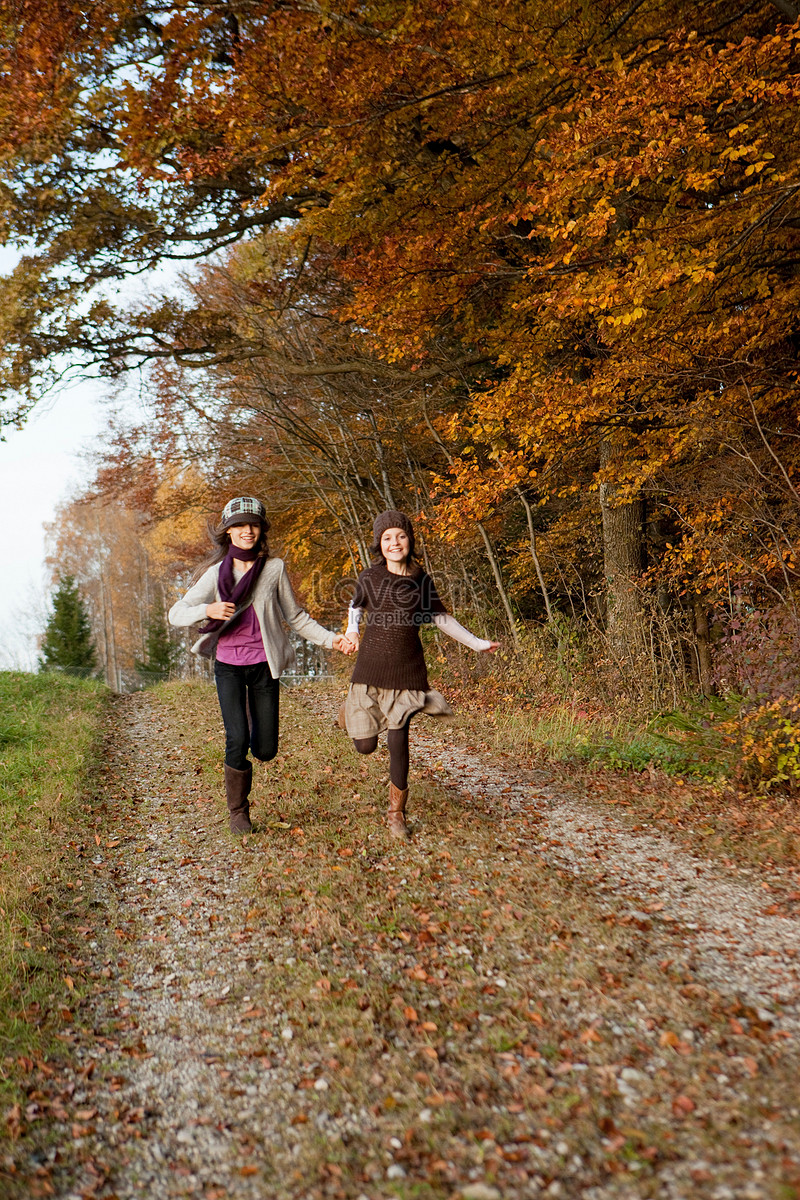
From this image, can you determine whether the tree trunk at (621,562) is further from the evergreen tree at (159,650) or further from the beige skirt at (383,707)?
the evergreen tree at (159,650)

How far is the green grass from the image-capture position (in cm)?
347

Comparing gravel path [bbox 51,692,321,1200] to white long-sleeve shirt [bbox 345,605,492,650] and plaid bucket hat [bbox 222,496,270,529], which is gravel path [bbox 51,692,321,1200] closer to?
white long-sleeve shirt [bbox 345,605,492,650]

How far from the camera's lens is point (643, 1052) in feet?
9.61

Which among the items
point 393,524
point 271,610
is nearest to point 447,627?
point 393,524

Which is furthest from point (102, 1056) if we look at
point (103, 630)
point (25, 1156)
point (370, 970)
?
point (103, 630)

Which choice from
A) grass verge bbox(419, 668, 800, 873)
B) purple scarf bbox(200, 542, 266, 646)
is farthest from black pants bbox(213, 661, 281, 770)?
grass verge bbox(419, 668, 800, 873)

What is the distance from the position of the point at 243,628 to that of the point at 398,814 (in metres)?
1.69

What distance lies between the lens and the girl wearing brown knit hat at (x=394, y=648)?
549 cm

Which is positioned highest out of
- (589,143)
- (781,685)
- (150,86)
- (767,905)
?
(150,86)

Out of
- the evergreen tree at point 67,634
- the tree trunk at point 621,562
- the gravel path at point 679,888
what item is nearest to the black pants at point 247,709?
the gravel path at point 679,888

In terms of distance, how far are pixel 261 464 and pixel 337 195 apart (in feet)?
27.8

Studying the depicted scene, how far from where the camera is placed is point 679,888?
15.3ft

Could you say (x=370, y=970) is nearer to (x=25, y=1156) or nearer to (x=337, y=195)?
(x=25, y=1156)

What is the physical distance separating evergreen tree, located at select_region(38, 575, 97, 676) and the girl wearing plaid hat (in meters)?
29.9
